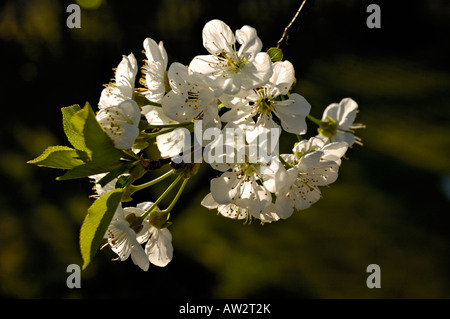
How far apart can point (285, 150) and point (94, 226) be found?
250 cm

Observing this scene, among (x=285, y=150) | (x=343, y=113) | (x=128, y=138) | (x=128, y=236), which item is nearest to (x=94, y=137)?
(x=128, y=138)

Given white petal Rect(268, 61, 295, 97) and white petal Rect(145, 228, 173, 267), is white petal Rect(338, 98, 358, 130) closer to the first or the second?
white petal Rect(268, 61, 295, 97)

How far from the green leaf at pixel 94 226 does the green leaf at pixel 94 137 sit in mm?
65

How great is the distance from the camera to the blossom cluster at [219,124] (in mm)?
660

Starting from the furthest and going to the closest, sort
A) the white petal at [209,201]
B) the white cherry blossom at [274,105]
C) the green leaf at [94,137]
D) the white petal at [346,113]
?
the white petal at [346,113] → the white petal at [209,201] → the white cherry blossom at [274,105] → the green leaf at [94,137]

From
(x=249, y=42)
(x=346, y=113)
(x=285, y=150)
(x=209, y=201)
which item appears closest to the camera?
(x=249, y=42)

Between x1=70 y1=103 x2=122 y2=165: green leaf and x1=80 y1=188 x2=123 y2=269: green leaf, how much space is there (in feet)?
0.21

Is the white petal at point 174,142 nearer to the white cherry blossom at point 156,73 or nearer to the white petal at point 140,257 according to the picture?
the white cherry blossom at point 156,73

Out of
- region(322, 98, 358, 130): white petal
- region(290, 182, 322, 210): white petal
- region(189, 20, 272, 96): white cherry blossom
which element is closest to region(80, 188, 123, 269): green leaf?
region(189, 20, 272, 96): white cherry blossom

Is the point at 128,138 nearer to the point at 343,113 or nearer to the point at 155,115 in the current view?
the point at 155,115

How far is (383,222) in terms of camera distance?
2652 mm

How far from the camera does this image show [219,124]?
668 millimetres

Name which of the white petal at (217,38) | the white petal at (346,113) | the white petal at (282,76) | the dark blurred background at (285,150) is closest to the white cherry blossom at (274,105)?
the white petal at (282,76)

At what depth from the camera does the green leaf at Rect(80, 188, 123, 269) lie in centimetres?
62
